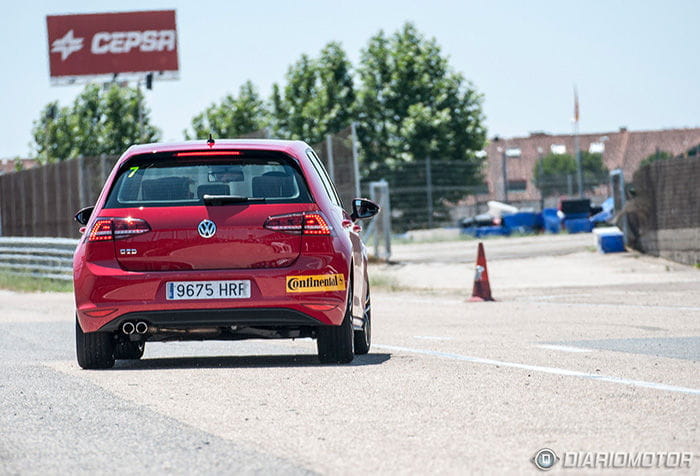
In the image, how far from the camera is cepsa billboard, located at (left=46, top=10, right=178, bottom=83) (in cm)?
5984

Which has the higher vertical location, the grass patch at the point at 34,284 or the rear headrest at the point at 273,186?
the rear headrest at the point at 273,186

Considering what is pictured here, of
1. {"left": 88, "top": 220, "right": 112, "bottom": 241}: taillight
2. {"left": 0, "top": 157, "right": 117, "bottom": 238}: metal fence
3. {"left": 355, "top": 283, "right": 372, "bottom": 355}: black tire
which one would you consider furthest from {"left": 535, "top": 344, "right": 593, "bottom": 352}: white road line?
{"left": 0, "top": 157, "right": 117, "bottom": 238}: metal fence

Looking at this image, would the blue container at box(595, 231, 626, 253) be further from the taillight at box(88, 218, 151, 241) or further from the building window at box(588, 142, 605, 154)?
the building window at box(588, 142, 605, 154)

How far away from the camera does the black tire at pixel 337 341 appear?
33.2 feet

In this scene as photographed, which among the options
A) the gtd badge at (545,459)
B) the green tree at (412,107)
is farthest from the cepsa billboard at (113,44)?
the gtd badge at (545,459)

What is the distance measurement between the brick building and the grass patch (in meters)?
91.8

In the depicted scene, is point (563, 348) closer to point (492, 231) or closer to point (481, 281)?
point (481, 281)

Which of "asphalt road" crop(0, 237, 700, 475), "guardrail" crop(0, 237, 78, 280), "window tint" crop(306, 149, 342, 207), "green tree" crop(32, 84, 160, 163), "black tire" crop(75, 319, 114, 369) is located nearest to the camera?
"asphalt road" crop(0, 237, 700, 475)

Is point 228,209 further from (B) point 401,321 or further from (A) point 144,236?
(B) point 401,321

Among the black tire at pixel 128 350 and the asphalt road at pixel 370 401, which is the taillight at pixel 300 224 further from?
the black tire at pixel 128 350

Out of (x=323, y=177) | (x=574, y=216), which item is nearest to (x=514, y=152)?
(x=574, y=216)

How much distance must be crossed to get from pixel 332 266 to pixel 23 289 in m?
18.1

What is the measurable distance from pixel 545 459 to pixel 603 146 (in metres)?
129

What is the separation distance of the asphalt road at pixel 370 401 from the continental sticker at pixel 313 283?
0.54 metres
